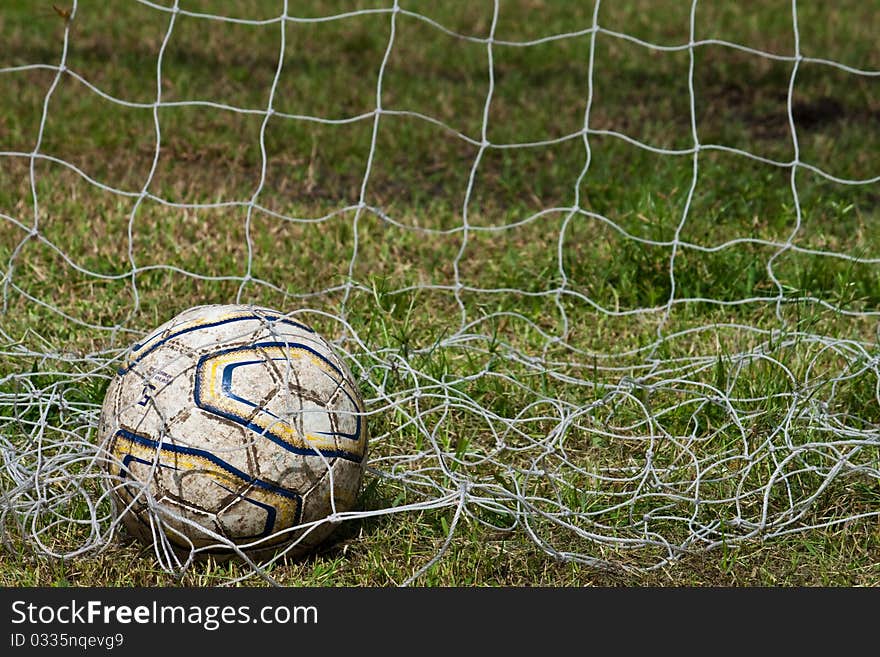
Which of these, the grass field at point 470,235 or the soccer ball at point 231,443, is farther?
the grass field at point 470,235

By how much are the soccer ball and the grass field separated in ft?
0.37

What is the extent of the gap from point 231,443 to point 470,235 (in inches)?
86.5

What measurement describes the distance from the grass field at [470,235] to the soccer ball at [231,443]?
0.11m

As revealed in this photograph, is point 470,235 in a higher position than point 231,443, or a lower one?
lower

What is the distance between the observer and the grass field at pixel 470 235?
2.98 m

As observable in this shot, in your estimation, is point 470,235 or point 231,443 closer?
point 231,443

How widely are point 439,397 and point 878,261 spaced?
1.71 meters

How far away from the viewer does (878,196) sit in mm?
5160

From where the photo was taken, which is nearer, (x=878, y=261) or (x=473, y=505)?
(x=473, y=505)

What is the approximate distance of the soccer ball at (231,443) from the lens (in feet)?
8.53

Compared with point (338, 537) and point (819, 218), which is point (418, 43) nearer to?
point (819, 218)

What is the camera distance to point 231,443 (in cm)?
260

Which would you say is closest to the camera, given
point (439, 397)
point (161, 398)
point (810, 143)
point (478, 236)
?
point (161, 398)

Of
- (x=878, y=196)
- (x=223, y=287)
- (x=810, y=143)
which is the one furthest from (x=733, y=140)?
Answer: (x=223, y=287)
